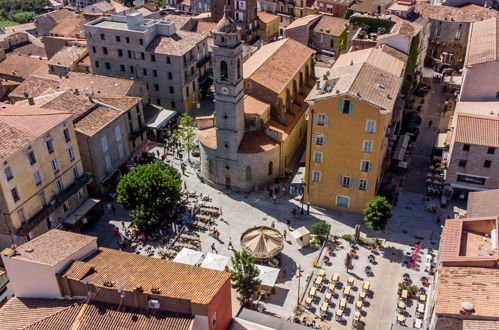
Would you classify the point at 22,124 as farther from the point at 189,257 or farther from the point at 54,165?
the point at 189,257

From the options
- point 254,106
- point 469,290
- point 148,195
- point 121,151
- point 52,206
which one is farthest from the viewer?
point 121,151

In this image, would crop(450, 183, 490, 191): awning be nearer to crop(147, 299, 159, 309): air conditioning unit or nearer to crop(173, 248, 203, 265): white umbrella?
crop(173, 248, 203, 265): white umbrella

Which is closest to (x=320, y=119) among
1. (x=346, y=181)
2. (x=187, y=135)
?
(x=346, y=181)

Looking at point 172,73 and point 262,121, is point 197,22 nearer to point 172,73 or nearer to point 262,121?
point 172,73

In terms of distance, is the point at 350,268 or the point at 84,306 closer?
the point at 84,306

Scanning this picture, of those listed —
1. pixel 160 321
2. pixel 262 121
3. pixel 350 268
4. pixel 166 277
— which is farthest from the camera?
pixel 262 121

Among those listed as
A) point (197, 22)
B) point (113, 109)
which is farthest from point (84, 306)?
point (197, 22)

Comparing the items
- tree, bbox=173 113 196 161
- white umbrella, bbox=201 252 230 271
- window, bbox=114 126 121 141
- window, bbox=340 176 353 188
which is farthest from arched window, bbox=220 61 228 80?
white umbrella, bbox=201 252 230 271
